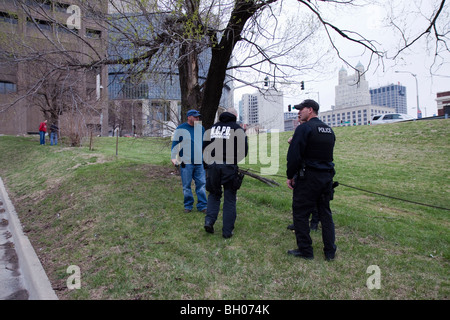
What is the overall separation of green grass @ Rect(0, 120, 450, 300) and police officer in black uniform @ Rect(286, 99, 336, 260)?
323mm

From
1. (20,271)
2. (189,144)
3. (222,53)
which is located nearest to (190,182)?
(189,144)

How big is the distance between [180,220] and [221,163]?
152 centimetres

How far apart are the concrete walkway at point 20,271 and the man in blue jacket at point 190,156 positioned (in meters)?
2.62

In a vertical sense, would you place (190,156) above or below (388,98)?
below

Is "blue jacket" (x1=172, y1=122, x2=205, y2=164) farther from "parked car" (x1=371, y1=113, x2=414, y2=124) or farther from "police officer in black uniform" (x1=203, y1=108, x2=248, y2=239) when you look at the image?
"parked car" (x1=371, y1=113, x2=414, y2=124)

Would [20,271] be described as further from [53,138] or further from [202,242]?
[53,138]

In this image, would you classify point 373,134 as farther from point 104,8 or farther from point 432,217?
point 104,8

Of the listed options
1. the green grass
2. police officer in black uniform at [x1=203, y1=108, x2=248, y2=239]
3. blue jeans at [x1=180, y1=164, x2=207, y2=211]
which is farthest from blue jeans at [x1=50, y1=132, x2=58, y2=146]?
police officer in black uniform at [x1=203, y1=108, x2=248, y2=239]

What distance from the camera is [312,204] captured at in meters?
3.93

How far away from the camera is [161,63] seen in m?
7.57

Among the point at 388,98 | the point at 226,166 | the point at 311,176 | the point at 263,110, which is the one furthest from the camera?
the point at 388,98

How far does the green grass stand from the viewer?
334 centimetres

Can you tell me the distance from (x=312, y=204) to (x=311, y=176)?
36cm

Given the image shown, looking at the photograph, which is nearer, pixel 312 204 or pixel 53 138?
pixel 312 204
